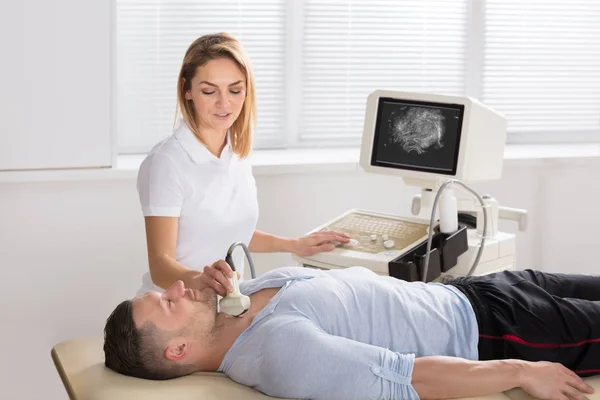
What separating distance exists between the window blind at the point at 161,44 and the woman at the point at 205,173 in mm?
945

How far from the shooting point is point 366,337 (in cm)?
206

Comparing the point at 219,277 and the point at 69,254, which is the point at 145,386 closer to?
the point at 219,277

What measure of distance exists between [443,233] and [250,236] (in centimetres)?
54

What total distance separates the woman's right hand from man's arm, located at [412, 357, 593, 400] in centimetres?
45

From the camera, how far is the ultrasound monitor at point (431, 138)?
2.49 m

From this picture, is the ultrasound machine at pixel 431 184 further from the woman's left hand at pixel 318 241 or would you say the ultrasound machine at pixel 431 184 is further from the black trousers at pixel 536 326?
the black trousers at pixel 536 326

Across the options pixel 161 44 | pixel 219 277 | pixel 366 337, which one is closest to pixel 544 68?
pixel 161 44

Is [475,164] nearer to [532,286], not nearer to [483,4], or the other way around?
[532,286]

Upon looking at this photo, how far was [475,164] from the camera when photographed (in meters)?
2.52

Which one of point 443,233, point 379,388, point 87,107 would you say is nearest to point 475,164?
point 443,233

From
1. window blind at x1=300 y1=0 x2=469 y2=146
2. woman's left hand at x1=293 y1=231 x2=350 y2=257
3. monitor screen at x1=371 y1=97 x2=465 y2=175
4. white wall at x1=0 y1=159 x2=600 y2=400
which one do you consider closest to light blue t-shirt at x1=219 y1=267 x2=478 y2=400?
woman's left hand at x1=293 y1=231 x2=350 y2=257

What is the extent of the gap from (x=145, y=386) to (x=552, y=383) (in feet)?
2.79

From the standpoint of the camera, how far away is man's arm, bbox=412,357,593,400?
6.29 feet

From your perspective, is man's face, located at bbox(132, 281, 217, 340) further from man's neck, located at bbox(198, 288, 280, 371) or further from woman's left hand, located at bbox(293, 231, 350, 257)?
woman's left hand, located at bbox(293, 231, 350, 257)
